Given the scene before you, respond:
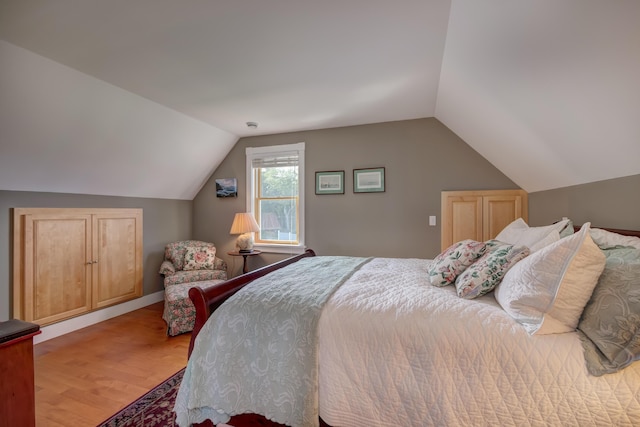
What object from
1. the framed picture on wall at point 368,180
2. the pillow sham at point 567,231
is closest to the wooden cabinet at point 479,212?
the framed picture on wall at point 368,180

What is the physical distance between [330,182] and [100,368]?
304 cm

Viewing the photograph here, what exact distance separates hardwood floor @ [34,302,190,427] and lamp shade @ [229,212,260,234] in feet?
4.66

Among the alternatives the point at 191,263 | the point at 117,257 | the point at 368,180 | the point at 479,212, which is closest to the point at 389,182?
the point at 368,180

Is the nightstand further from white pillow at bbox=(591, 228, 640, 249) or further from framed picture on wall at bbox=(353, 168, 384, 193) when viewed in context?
white pillow at bbox=(591, 228, 640, 249)

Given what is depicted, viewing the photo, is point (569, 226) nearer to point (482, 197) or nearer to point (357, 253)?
point (482, 197)

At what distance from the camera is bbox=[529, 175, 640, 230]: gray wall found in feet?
5.56

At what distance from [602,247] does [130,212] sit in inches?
180

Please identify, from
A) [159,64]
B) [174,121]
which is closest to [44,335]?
[174,121]

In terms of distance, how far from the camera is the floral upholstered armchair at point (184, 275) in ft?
10.0

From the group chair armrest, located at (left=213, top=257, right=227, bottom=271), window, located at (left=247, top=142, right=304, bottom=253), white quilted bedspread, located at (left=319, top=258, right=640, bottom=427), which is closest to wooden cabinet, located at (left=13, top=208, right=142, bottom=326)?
chair armrest, located at (left=213, top=257, right=227, bottom=271)

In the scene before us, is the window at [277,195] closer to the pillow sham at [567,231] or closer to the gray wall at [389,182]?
the gray wall at [389,182]

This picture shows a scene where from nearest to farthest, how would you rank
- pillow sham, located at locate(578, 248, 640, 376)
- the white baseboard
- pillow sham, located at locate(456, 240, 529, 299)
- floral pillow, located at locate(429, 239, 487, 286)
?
pillow sham, located at locate(578, 248, 640, 376) < pillow sham, located at locate(456, 240, 529, 299) < floral pillow, located at locate(429, 239, 487, 286) < the white baseboard

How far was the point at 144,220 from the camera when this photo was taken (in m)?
4.03

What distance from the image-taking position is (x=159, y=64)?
2.27 metres
